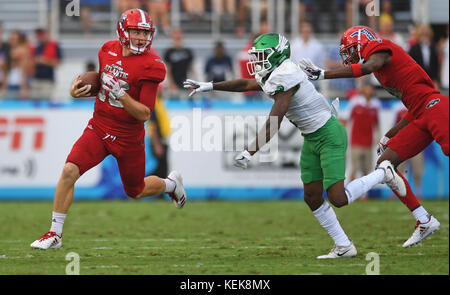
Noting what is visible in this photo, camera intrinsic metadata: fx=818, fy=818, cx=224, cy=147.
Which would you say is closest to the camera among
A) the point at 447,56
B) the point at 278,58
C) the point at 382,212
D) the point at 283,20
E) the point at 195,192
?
the point at 278,58

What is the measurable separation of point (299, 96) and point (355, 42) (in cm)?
74

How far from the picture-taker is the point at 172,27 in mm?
17453

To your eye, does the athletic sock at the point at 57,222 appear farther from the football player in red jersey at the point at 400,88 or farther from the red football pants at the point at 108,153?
the football player in red jersey at the point at 400,88

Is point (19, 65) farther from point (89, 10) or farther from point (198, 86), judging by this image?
point (198, 86)

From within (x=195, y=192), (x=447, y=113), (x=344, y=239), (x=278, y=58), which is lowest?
(x=195, y=192)

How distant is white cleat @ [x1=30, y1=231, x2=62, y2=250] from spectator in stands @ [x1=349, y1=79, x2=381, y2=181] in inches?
284

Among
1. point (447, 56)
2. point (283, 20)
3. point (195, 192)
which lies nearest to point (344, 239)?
point (195, 192)

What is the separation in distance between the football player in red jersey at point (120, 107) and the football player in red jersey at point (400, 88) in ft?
4.50

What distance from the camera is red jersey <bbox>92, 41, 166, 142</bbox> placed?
7105 mm

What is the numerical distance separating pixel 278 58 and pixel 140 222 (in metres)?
4.14

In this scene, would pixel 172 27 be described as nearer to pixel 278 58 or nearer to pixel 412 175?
pixel 412 175

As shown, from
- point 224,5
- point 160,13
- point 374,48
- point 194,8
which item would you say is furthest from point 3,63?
point 374,48

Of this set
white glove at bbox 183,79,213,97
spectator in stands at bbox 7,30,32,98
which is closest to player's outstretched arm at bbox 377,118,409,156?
white glove at bbox 183,79,213,97

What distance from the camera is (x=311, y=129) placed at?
7.02m
